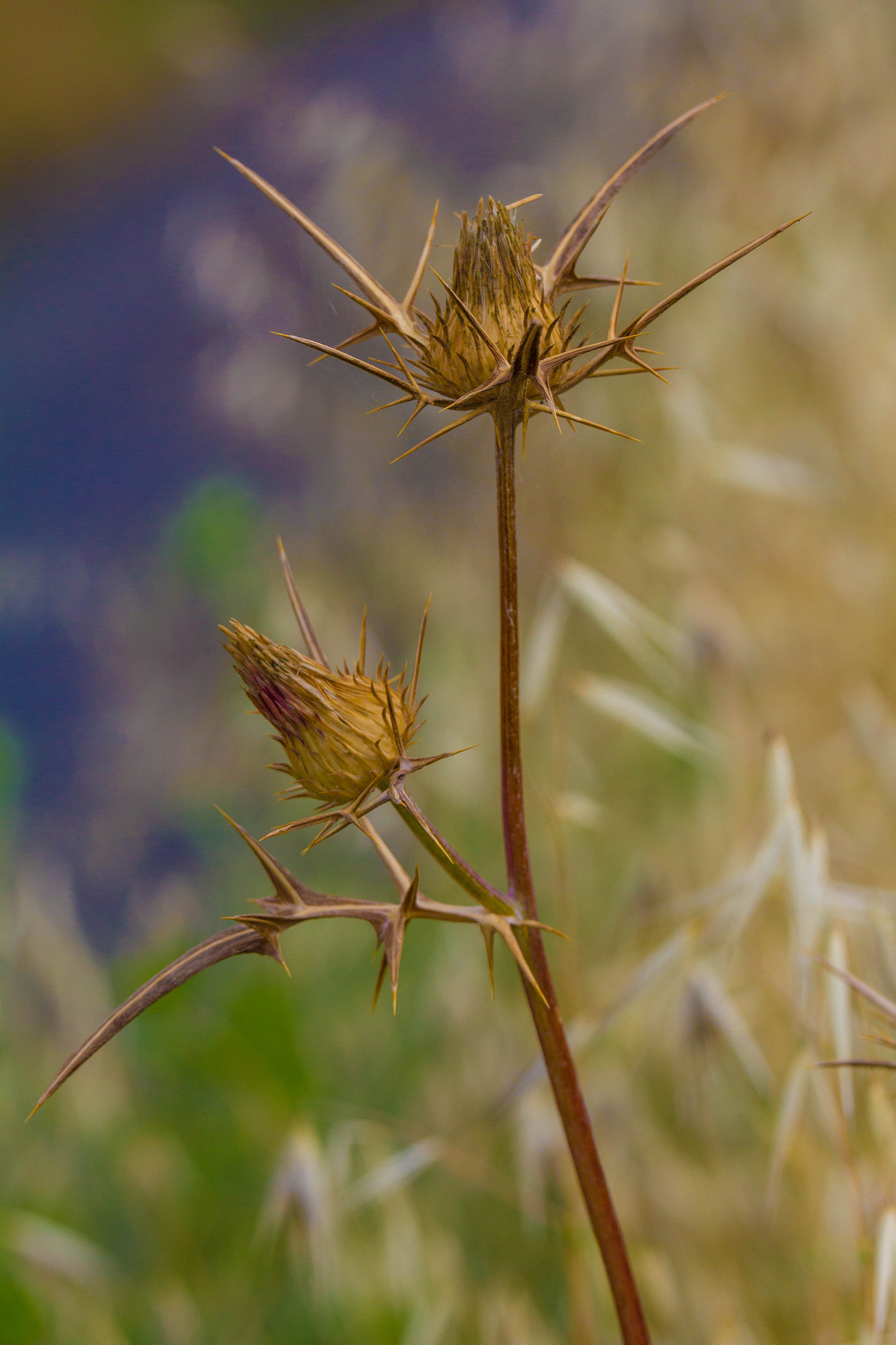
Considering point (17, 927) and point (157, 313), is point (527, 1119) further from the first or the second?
point (157, 313)

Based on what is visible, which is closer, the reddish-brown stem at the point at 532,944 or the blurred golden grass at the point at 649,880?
the reddish-brown stem at the point at 532,944

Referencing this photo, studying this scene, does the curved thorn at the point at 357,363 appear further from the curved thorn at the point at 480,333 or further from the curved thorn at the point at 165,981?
the curved thorn at the point at 165,981

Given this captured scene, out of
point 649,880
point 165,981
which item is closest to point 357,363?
point 165,981

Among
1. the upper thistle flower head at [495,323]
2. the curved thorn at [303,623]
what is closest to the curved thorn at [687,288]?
the upper thistle flower head at [495,323]

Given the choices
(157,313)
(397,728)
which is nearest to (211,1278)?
(397,728)

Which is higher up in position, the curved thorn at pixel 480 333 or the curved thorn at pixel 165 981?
the curved thorn at pixel 480 333

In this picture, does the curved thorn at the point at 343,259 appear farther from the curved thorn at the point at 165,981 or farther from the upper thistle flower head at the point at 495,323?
the curved thorn at the point at 165,981

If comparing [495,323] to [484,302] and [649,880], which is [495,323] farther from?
[649,880]

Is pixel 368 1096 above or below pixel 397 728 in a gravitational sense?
below
